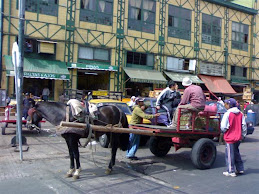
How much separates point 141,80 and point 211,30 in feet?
35.4

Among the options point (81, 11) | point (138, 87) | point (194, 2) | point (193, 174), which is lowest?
point (193, 174)

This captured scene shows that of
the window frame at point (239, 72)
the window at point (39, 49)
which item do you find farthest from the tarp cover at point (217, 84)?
the window at point (39, 49)

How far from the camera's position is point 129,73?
21156 mm

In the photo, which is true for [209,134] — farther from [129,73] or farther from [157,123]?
[129,73]

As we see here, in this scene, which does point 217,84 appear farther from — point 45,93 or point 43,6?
point 43,6

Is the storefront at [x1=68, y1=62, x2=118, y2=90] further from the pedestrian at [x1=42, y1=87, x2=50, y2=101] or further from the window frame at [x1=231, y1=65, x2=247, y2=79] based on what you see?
the window frame at [x1=231, y1=65, x2=247, y2=79]

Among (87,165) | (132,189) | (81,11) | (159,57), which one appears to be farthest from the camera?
(159,57)

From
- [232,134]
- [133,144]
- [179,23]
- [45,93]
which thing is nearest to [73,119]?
[133,144]

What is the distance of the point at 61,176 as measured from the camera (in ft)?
19.8

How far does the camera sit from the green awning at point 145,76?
21072mm

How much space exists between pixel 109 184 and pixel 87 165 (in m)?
1.65

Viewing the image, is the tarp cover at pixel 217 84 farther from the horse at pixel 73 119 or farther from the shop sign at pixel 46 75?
the horse at pixel 73 119

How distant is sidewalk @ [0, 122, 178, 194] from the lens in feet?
17.3

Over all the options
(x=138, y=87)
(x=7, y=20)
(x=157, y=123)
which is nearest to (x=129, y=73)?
(x=138, y=87)
